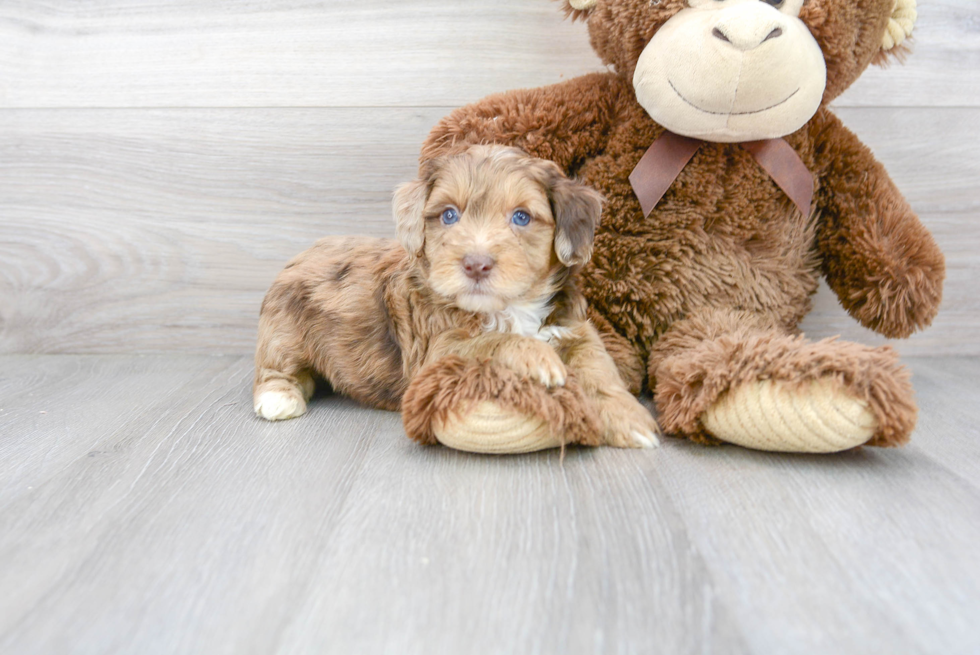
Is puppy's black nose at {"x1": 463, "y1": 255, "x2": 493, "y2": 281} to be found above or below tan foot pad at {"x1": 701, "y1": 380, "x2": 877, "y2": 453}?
above

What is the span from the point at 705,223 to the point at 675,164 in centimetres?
19

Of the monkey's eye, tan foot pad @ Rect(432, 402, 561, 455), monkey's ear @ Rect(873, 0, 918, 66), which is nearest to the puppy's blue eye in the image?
the monkey's eye

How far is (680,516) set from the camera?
4.38 feet

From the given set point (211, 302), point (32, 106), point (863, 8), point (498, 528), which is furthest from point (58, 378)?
point (863, 8)

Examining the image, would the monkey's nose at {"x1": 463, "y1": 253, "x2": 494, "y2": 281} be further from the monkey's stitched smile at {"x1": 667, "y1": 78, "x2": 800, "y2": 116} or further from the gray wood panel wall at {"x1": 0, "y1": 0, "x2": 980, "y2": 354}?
the gray wood panel wall at {"x1": 0, "y1": 0, "x2": 980, "y2": 354}

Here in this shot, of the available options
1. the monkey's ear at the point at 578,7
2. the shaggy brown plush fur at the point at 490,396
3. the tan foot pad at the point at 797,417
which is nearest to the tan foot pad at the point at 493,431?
the shaggy brown plush fur at the point at 490,396

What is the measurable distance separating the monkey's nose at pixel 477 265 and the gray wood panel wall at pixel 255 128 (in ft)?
3.51

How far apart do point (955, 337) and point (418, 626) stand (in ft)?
7.85

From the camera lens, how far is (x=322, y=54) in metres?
2.48

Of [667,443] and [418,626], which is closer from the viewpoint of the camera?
[418,626]

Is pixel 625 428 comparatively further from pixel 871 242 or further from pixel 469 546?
pixel 871 242

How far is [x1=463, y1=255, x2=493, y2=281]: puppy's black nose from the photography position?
155 cm

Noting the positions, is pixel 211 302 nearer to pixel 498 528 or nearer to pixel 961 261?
pixel 498 528

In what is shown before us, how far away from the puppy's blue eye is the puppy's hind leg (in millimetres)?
620
